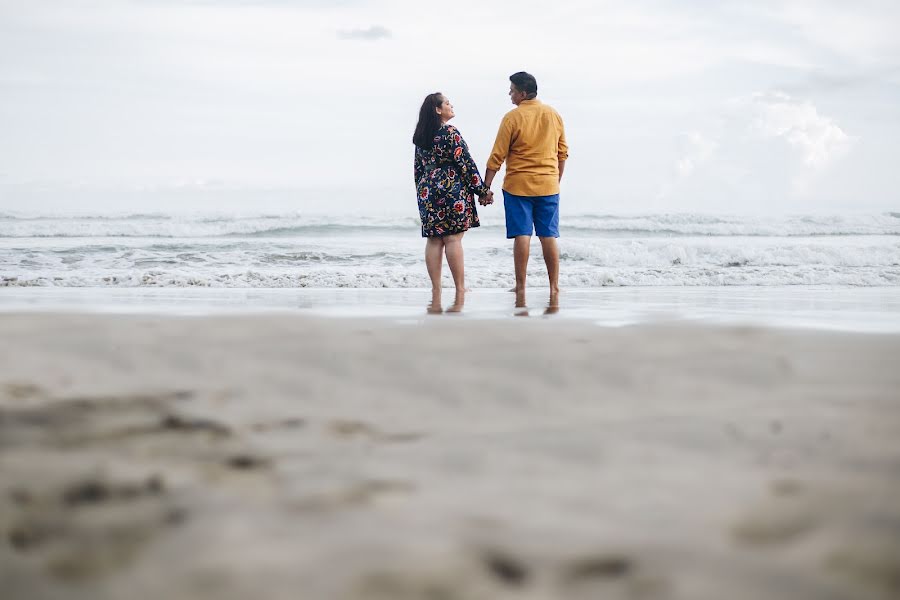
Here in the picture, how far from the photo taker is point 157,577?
4.43ft

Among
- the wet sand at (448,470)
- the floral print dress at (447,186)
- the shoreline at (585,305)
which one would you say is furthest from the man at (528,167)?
the wet sand at (448,470)

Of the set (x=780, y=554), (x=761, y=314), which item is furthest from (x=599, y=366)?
(x=761, y=314)

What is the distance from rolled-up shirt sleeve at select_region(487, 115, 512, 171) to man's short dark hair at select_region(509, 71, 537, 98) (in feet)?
0.90

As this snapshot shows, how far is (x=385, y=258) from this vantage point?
12484 millimetres

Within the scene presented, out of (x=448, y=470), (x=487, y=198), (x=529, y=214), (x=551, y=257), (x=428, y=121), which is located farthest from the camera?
(x=551, y=257)

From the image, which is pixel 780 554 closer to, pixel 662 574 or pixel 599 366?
pixel 662 574

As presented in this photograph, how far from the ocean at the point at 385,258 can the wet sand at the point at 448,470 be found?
6.22m

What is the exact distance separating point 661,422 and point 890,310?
375 cm

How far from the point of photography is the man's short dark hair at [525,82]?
20.5ft

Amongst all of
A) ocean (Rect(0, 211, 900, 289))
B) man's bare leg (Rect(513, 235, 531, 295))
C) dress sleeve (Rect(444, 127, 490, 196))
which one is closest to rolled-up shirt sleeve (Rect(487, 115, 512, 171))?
dress sleeve (Rect(444, 127, 490, 196))

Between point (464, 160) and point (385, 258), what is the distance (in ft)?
21.1

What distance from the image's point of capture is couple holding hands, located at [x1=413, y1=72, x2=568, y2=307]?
6164 mm

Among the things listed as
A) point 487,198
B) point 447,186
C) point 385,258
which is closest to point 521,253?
point 487,198

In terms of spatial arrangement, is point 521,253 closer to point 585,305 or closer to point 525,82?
point 585,305
